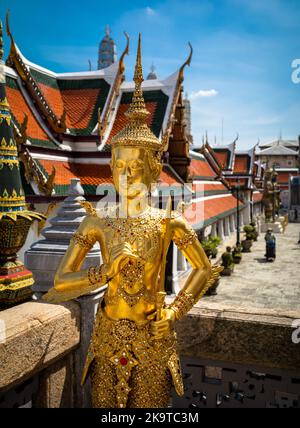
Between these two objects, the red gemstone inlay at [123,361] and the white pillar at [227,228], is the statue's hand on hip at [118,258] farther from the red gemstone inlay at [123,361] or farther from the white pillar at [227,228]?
the white pillar at [227,228]

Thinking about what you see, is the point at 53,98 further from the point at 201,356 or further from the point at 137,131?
the point at 201,356

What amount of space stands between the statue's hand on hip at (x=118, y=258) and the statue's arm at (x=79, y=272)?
0.27 feet

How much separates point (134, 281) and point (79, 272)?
1.42ft

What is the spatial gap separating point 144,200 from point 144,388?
146 centimetres

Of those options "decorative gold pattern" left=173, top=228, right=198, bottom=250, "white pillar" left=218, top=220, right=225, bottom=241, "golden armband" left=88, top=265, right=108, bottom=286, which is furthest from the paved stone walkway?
"golden armband" left=88, top=265, right=108, bottom=286

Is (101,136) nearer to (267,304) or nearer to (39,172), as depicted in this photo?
(39,172)

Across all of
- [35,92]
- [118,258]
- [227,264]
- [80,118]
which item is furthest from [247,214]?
[118,258]

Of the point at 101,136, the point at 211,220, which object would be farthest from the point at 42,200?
the point at 211,220

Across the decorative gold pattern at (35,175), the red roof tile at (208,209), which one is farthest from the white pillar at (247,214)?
the decorative gold pattern at (35,175)

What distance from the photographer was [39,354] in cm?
276

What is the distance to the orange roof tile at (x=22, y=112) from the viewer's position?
1208 cm

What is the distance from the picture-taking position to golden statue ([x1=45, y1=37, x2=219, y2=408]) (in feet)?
9.21

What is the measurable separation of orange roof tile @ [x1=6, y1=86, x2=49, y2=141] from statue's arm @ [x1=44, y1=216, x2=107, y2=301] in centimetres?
984

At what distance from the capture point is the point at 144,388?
2828 millimetres
